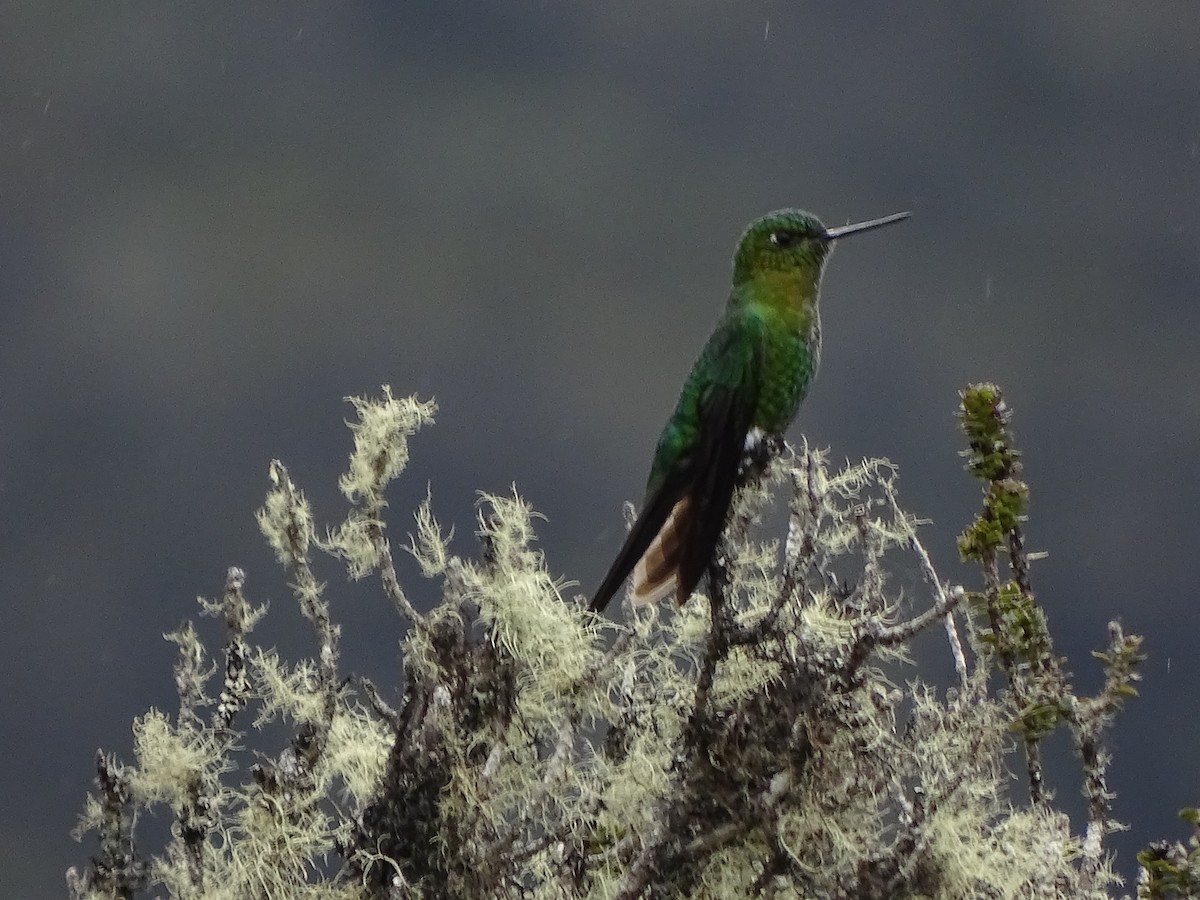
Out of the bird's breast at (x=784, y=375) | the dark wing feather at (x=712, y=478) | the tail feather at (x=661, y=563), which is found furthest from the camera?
the bird's breast at (x=784, y=375)

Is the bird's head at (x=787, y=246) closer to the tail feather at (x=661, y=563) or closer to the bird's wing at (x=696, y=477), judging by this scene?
the bird's wing at (x=696, y=477)

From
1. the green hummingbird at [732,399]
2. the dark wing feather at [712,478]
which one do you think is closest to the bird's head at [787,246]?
the green hummingbird at [732,399]

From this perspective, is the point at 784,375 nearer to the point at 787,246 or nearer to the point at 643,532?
the point at 787,246

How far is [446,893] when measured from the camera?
832 millimetres

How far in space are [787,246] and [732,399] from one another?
0.24 m

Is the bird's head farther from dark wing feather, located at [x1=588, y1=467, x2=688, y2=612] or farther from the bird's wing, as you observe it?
dark wing feather, located at [x1=588, y1=467, x2=688, y2=612]

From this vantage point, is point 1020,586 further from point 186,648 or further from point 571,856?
point 186,648

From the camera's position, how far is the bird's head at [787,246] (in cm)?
154

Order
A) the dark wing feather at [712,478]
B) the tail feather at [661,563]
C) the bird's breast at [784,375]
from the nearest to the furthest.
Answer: the dark wing feather at [712,478] → the tail feather at [661,563] → the bird's breast at [784,375]

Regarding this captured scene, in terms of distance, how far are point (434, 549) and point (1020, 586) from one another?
534mm

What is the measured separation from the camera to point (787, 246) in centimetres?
155

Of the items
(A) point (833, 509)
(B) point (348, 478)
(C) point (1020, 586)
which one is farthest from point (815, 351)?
(B) point (348, 478)

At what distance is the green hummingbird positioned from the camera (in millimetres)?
1132

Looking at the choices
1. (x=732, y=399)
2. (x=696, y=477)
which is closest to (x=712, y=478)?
(x=696, y=477)
